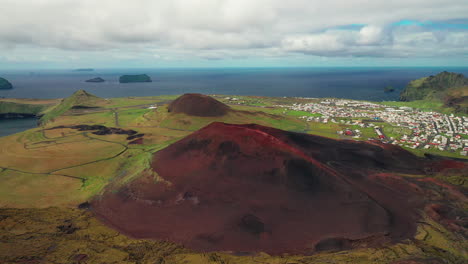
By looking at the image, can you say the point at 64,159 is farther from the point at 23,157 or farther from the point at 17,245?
the point at 17,245

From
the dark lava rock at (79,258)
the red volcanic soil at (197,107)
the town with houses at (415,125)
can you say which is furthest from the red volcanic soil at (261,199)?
the red volcanic soil at (197,107)

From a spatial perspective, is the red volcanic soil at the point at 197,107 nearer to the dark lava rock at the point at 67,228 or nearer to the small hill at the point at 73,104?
the small hill at the point at 73,104

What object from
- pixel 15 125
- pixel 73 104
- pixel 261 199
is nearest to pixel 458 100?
pixel 261 199

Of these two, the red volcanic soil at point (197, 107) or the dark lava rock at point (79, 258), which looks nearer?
the dark lava rock at point (79, 258)

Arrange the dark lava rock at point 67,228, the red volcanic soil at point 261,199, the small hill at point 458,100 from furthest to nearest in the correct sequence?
the small hill at point 458,100
the dark lava rock at point 67,228
the red volcanic soil at point 261,199

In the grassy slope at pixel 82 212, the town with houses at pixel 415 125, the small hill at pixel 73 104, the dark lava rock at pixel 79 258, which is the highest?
the small hill at pixel 73 104

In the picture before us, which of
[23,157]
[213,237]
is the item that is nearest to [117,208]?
[213,237]
